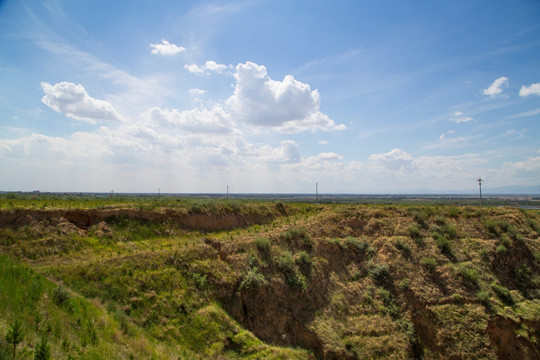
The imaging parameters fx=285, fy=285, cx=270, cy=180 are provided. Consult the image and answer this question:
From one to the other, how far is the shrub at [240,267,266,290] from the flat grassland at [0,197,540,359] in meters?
0.08

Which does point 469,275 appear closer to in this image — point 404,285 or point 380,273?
point 404,285

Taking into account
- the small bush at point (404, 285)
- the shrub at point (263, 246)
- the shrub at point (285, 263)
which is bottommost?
the small bush at point (404, 285)

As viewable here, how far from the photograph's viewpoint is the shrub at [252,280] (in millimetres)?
18188

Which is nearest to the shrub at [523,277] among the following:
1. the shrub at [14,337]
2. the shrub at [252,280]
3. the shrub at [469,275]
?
the shrub at [469,275]

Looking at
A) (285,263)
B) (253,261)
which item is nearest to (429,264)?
(285,263)

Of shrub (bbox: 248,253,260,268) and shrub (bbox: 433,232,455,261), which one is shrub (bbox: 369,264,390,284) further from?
shrub (bbox: 248,253,260,268)

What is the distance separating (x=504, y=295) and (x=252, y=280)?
18.7m

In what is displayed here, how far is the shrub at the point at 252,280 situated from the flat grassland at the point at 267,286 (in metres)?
0.08

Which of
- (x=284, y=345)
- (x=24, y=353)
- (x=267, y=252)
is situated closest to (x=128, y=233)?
(x=267, y=252)

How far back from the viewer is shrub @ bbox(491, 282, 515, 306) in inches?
816

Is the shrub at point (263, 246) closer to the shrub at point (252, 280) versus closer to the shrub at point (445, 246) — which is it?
the shrub at point (252, 280)

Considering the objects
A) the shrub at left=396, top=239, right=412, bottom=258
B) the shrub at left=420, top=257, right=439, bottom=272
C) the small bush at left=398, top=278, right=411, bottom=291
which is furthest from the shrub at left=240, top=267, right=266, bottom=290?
the shrub at left=420, top=257, right=439, bottom=272

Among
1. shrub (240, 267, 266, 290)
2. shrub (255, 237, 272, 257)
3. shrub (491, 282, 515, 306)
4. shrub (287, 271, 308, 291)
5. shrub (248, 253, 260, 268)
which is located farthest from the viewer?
shrub (255, 237, 272, 257)

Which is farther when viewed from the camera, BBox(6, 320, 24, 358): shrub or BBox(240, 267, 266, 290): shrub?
BBox(240, 267, 266, 290): shrub
